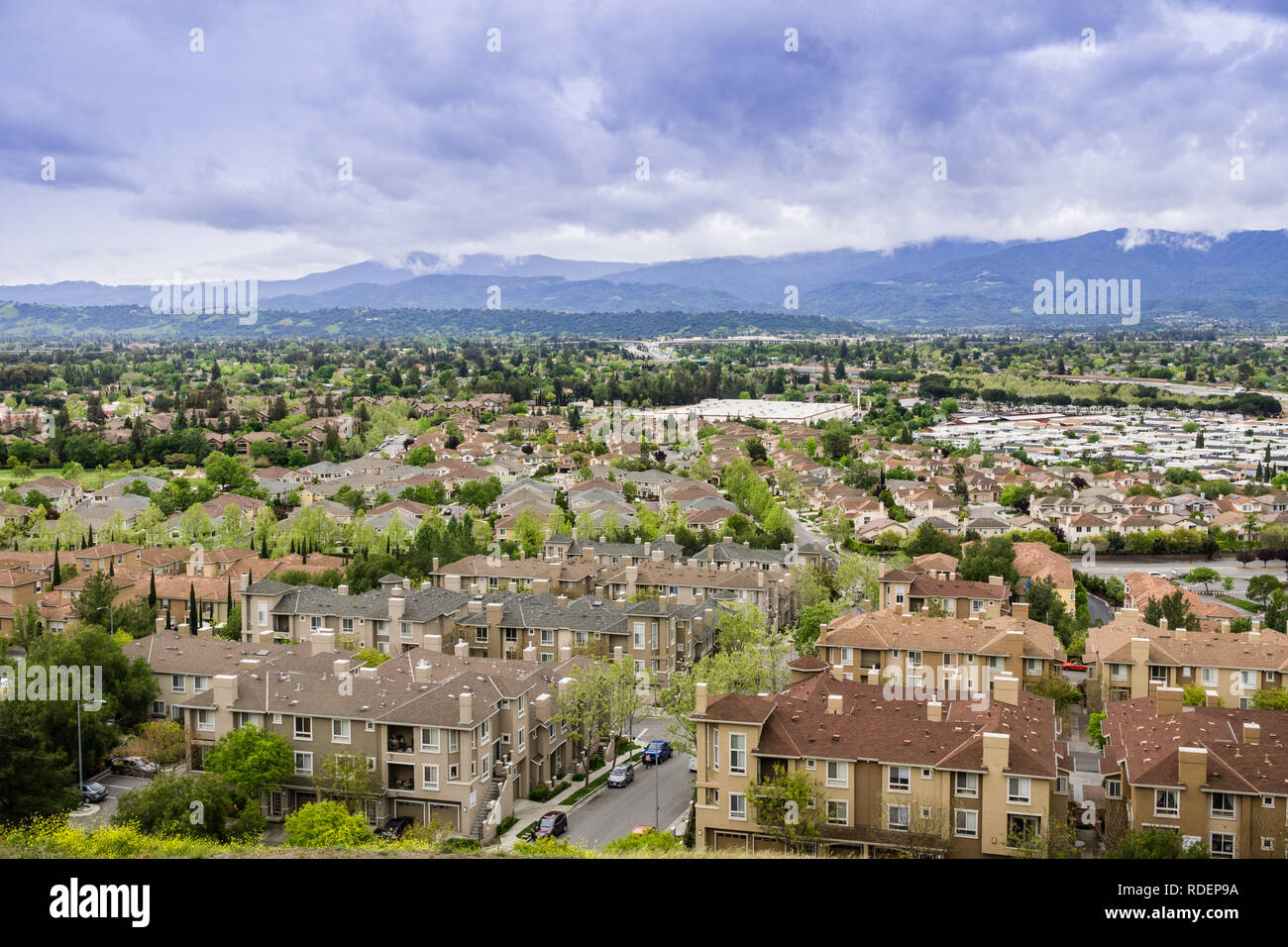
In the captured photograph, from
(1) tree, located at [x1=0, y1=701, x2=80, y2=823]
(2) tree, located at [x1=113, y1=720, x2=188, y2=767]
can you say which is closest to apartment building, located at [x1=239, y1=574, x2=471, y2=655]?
(2) tree, located at [x1=113, y1=720, x2=188, y2=767]

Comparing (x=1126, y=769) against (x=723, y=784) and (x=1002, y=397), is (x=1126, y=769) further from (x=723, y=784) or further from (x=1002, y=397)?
(x=1002, y=397)

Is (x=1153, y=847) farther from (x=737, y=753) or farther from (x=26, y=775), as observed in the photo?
(x=26, y=775)

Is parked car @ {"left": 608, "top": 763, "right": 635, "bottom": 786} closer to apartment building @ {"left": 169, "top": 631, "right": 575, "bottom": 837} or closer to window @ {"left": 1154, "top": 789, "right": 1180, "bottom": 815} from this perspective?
apartment building @ {"left": 169, "top": 631, "right": 575, "bottom": 837}

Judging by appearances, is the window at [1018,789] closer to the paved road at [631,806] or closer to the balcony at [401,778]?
the paved road at [631,806]

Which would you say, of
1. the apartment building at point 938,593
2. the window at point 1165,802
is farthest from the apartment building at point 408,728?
the apartment building at point 938,593

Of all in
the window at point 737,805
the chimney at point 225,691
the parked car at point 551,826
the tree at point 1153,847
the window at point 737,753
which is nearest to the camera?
the tree at point 1153,847
